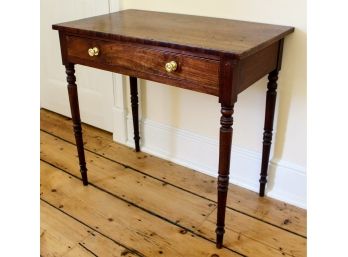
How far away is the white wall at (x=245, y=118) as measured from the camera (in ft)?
4.61

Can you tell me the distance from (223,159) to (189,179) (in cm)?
61

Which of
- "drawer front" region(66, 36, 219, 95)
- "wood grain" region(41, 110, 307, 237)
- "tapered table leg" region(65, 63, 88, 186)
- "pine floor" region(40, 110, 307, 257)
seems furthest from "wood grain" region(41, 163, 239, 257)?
"drawer front" region(66, 36, 219, 95)

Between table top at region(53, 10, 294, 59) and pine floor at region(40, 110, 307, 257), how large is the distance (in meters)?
0.75

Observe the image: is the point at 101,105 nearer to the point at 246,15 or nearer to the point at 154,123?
the point at 154,123

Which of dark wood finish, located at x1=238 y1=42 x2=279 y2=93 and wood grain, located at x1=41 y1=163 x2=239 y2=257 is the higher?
dark wood finish, located at x1=238 y1=42 x2=279 y2=93

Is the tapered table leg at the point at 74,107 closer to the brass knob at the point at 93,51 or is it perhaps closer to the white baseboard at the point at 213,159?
the brass knob at the point at 93,51

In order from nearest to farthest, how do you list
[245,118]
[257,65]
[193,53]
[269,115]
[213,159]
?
[193,53] → [257,65] → [269,115] → [245,118] → [213,159]

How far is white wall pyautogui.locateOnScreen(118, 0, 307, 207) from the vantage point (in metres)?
1.41

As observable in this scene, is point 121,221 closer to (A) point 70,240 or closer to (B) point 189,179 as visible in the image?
(A) point 70,240

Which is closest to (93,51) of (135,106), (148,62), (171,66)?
(148,62)

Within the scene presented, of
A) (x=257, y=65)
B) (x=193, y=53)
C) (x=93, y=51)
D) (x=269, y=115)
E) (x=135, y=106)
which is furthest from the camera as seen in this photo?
(x=135, y=106)

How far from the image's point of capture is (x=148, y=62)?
4.11ft

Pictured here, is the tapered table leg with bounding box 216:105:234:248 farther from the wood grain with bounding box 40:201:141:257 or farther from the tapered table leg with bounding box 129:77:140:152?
the tapered table leg with bounding box 129:77:140:152
